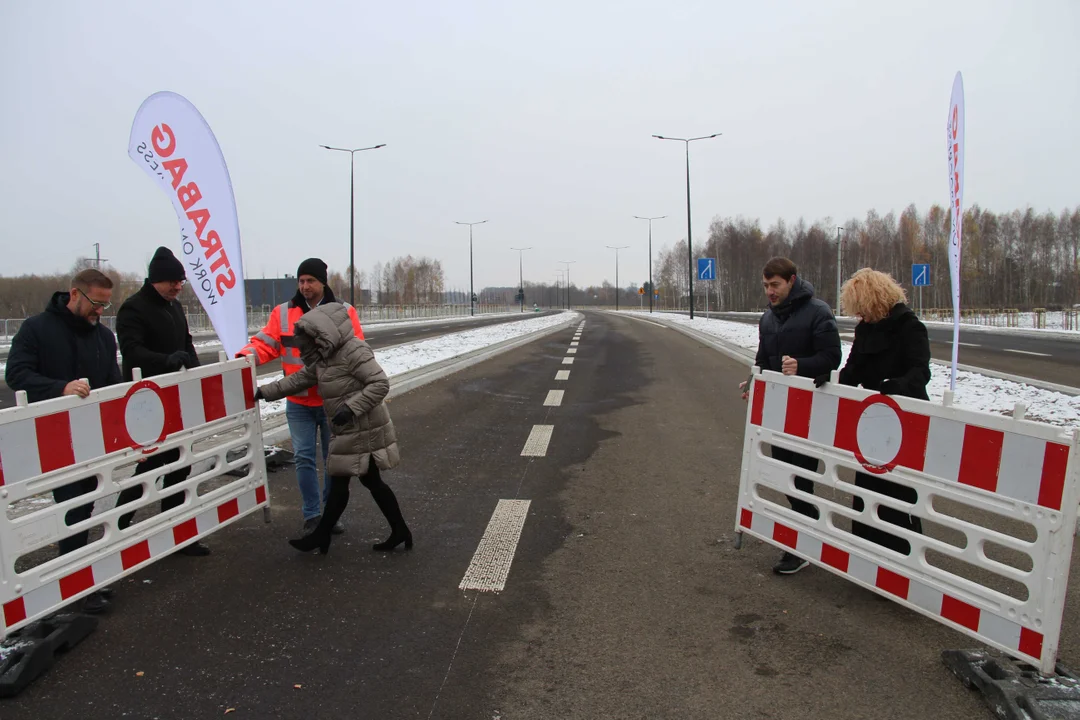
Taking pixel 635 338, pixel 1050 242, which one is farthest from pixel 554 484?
pixel 1050 242

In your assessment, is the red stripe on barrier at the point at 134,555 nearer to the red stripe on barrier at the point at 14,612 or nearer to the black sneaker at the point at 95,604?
the black sneaker at the point at 95,604

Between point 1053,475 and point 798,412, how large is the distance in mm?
1475

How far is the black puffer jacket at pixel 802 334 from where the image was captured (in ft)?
14.5

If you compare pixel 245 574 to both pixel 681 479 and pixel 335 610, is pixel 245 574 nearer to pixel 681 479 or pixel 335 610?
pixel 335 610

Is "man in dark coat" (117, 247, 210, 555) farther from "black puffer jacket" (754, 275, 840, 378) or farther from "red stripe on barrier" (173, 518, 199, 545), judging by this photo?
"black puffer jacket" (754, 275, 840, 378)

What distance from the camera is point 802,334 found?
4.53 meters

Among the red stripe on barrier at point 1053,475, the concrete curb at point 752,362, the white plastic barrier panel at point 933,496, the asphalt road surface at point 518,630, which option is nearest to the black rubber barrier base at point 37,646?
the asphalt road surface at point 518,630

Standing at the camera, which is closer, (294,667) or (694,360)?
(294,667)

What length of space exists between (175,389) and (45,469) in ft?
3.22

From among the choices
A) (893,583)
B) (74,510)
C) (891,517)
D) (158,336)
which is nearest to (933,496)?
(891,517)

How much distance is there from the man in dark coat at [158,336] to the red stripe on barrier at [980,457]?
4.75 m

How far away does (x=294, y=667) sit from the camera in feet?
10.1

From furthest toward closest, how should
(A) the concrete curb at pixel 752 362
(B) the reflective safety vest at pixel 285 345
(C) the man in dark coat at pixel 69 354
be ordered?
(A) the concrete curb at pixel 752 362 < (B) the reflective safety vest at pixel 285 345 < (C) the man in dark coat at pixel 69 354

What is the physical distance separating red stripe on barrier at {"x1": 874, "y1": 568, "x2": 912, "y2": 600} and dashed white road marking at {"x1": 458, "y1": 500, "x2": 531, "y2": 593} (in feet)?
7.22
